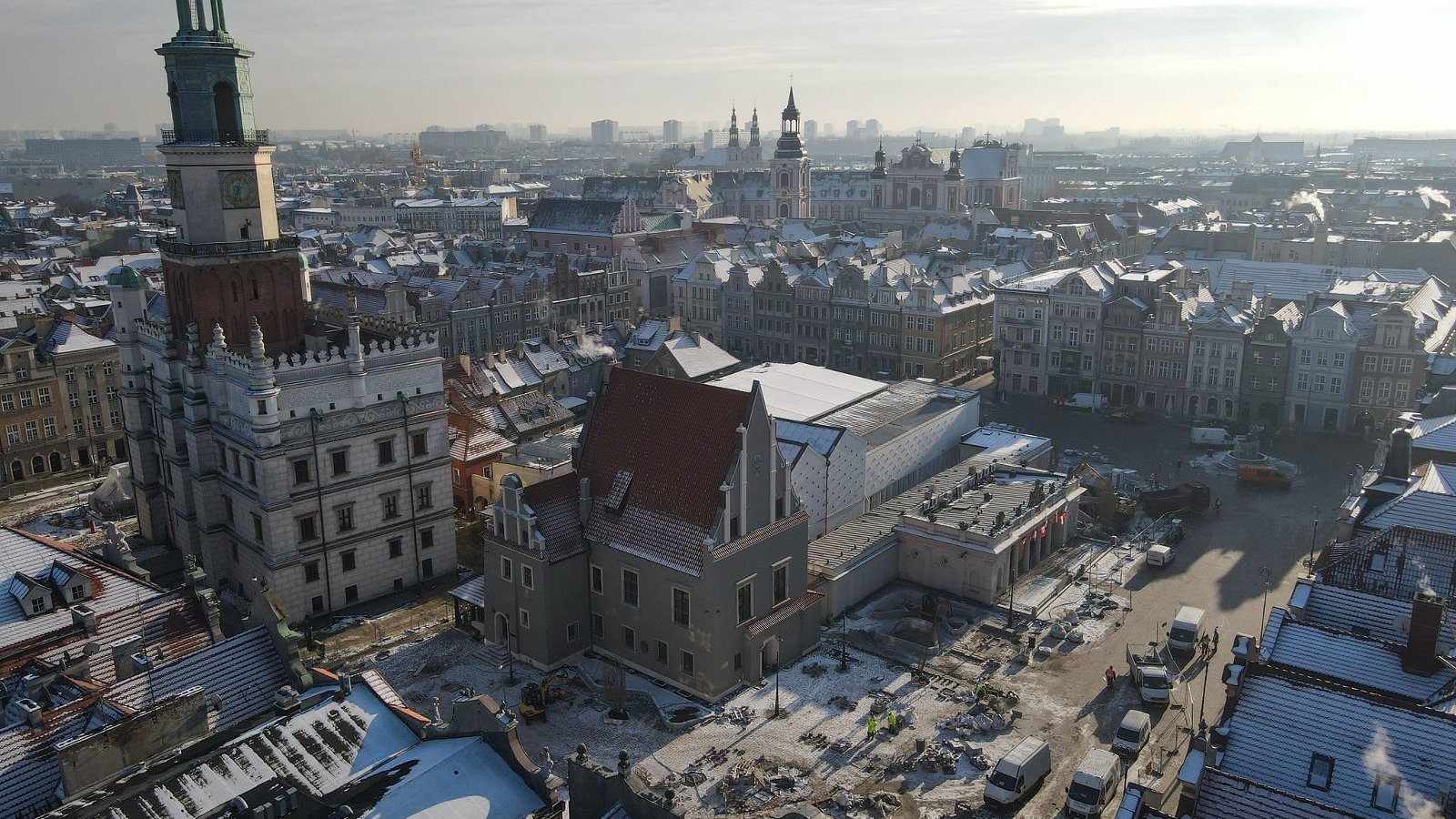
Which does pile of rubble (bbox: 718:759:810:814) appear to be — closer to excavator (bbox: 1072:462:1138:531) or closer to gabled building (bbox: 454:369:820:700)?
gabled building (bbox: 454:369:820:700)

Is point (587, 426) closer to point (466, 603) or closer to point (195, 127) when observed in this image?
point (466, 603)

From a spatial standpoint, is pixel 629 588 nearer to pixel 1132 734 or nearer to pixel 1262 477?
pixel 1132 734

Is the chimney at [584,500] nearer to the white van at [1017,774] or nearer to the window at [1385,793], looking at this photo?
the white van at [1017,774]

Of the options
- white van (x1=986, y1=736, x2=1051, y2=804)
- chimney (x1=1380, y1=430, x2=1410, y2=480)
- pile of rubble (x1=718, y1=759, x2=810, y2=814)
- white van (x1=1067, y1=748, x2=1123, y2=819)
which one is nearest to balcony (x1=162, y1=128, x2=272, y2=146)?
pile of rubble (x1=718, y1=759, x2=810, y2=814)

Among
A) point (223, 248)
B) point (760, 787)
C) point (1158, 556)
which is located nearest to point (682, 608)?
point (760, 787)

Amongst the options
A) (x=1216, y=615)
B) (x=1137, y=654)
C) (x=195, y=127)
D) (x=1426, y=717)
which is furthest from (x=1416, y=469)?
(x=195, y=127)
